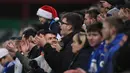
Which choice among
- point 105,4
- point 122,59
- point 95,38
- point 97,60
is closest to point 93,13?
point 105,4

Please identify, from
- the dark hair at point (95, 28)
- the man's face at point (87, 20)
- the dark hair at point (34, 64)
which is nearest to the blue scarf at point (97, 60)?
the dark hair at point (95, 28)

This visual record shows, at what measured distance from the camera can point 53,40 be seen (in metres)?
11.5

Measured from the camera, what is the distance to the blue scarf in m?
9.88

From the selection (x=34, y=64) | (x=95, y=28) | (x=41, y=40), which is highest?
(x=95, y=28)

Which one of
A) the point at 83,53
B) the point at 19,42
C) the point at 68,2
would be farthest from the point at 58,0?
the point at 83,53

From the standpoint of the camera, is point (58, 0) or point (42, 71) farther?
point (58, 0)

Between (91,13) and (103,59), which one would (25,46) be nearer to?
(91,13)

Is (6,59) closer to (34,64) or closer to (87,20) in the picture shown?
(34,64)

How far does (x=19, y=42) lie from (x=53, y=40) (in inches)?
58.2

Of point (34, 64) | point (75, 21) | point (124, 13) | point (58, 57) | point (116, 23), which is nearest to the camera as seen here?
point (116, 23)

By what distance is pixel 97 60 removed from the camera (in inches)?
394

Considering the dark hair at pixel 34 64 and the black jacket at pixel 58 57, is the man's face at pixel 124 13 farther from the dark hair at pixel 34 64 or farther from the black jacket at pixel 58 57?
the dark hair at pixel 34 64

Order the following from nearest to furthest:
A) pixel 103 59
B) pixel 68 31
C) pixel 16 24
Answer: pixel 103 59 → pixel 68 31 → pixel 16 24

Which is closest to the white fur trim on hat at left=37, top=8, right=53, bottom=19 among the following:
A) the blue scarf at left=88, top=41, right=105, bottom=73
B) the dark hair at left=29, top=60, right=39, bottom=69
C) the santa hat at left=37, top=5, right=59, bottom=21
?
the santa hat at left=37, top=5, right=59, bottom=21
